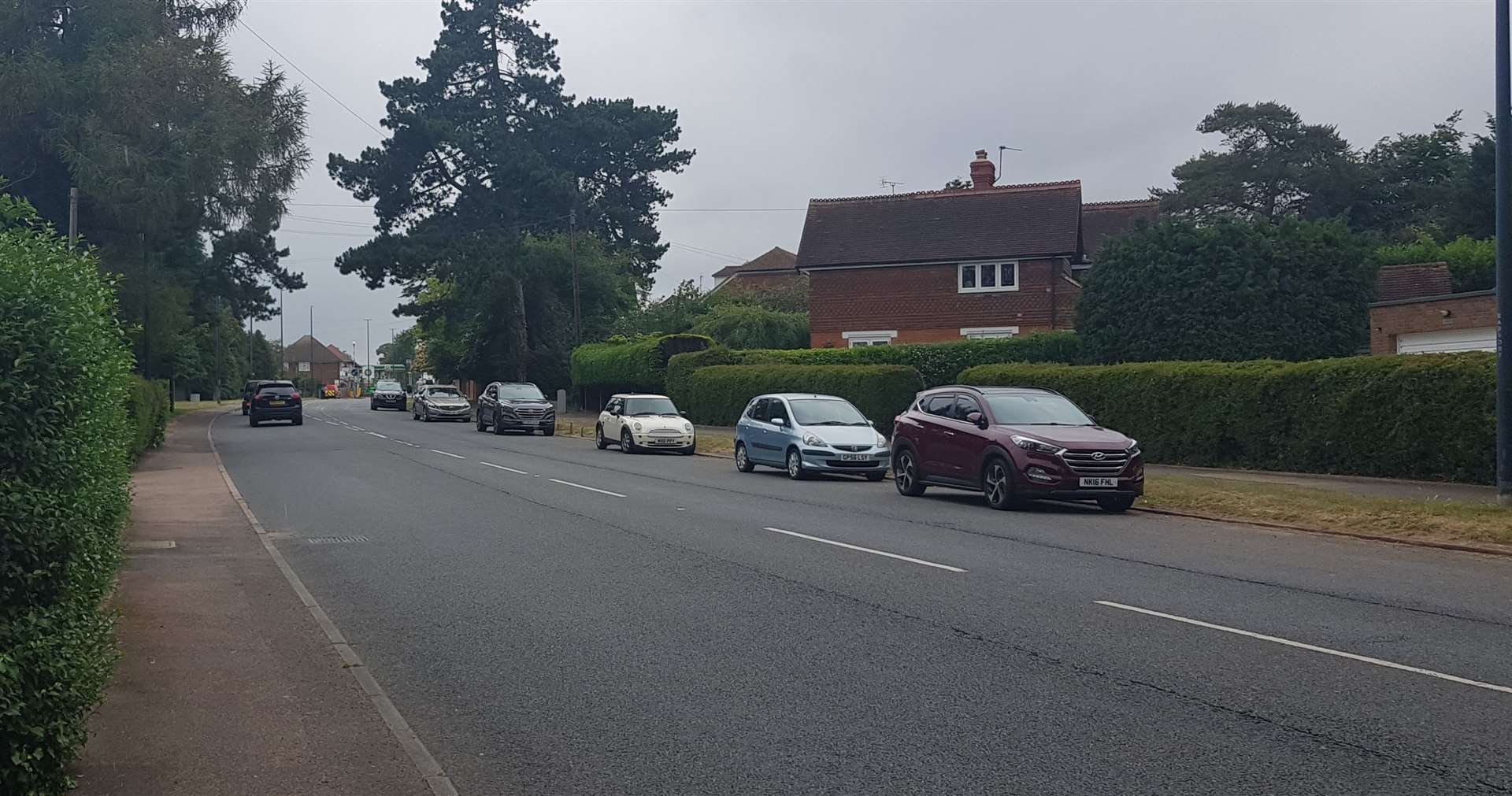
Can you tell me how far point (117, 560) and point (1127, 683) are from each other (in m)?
7.26

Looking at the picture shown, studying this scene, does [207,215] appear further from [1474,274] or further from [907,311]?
[1474,274]

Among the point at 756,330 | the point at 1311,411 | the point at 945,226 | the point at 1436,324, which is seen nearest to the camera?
the point at 1311,411

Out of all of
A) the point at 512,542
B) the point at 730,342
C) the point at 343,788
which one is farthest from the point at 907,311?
the point at 343,788

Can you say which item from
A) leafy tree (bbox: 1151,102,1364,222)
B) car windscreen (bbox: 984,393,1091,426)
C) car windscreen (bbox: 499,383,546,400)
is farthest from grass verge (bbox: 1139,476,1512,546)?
leafy tree (bbox: 1151,102,1364,222)

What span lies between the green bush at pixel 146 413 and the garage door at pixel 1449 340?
2445 centimetres

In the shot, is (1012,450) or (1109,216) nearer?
(1012,450)

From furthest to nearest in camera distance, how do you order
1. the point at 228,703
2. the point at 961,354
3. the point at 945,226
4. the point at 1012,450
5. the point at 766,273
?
the point at 766,273 → the point at 945,226 → the point at 961,354 → the point at 1012,450 → the point at 228,703

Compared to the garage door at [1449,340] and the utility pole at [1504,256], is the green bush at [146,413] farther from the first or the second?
the garage door at [1449,340]

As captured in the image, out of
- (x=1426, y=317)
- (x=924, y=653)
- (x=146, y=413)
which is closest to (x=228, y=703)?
(x=924, y=653)

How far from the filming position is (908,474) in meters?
19.7

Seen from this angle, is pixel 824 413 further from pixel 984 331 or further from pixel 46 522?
pixel 984 331

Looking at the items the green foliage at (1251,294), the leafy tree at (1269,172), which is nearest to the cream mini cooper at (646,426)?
the green foliage at (1251,294)

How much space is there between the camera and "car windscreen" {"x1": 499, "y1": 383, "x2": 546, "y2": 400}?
42.6m

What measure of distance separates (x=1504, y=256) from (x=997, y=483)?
258 inches
